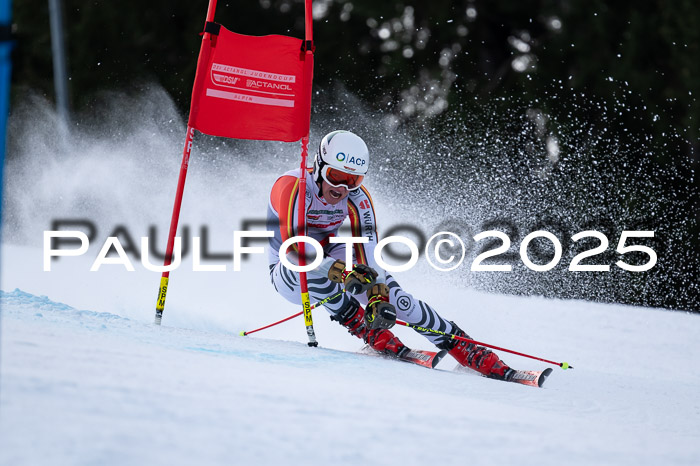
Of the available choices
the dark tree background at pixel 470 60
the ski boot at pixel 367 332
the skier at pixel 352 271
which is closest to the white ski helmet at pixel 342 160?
the skier at pixel 352 271

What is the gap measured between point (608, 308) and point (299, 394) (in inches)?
206

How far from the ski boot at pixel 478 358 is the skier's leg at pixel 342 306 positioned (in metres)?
0.27

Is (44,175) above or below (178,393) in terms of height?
above

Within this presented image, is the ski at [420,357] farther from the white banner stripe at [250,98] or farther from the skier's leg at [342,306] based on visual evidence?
the white banner stripe at [250,98]

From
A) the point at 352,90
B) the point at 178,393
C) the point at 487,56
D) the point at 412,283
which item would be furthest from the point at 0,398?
the point at 487,56

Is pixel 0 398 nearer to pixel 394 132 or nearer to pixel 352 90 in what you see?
pixel 394 132

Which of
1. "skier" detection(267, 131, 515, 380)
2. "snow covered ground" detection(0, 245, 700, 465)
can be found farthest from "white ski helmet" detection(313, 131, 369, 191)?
"snow covered ground" detection(0, 245, 700, 465)

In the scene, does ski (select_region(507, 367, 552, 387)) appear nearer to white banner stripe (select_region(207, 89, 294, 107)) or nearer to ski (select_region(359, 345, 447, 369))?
ski (select_region(359, 345, 447, 369))

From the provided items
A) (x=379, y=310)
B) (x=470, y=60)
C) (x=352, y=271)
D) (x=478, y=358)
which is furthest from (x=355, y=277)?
(x=470, y=60)

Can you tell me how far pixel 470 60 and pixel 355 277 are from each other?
37.3 feet

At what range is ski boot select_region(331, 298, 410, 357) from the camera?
464cm

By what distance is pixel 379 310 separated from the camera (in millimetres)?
4180

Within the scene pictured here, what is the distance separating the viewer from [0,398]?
2.11m

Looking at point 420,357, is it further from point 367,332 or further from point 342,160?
point 342,160
